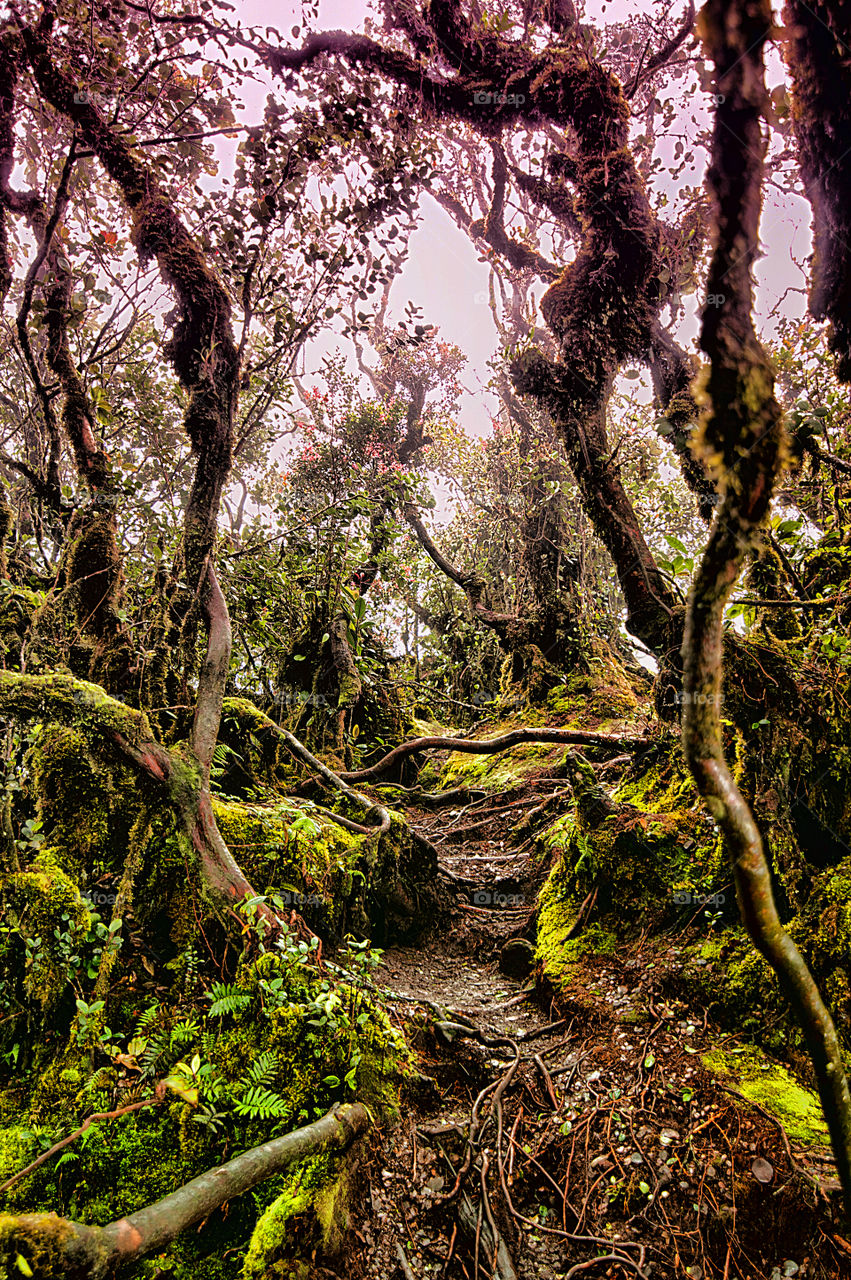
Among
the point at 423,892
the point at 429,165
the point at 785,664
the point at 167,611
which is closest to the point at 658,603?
the point at 785,664

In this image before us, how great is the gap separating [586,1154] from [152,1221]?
2.06 meters

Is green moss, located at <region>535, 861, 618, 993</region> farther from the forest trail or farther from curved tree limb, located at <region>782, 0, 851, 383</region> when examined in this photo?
curved tree limb, located at <region>782, 0, 851, 383</region>

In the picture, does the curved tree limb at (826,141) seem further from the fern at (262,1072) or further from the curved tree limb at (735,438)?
the fern at (262,1072)

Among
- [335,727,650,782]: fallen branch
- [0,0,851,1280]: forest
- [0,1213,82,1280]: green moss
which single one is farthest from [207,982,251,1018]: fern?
[335,727,650,782]: fallen branch

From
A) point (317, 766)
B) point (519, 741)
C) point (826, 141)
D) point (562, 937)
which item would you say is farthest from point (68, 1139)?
point (826, 141)

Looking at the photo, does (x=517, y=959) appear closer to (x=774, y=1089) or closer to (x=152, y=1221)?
(x=774, y=1089)

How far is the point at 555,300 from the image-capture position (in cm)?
565

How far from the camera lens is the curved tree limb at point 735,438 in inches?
39.1

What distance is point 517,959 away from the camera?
4.09m

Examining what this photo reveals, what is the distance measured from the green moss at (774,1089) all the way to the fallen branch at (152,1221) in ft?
5.94

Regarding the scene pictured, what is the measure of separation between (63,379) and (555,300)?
4.87 meters

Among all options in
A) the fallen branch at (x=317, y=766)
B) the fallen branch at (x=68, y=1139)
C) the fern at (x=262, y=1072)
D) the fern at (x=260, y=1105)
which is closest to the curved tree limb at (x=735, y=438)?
the fallen branch at (x=68, y=1139)

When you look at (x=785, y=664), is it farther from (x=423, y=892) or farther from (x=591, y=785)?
(x=423, y=892)

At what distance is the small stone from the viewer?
4020 mm
